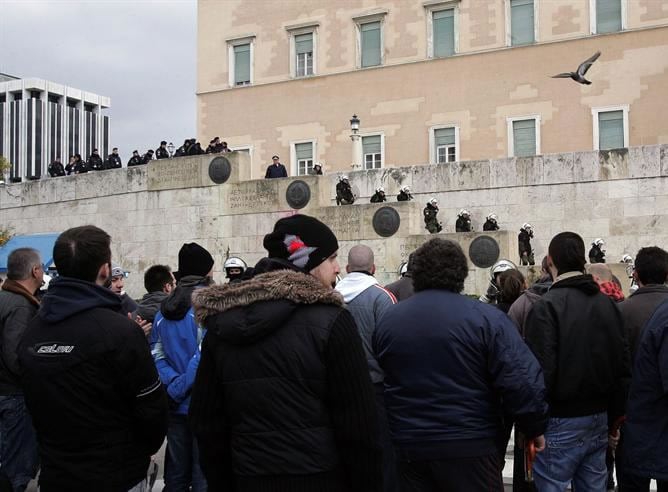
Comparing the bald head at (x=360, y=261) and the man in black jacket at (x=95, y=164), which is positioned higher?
the man in black jacket at (x=95, y=164)

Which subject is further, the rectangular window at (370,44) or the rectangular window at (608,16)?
the rectangular window at (370,44)

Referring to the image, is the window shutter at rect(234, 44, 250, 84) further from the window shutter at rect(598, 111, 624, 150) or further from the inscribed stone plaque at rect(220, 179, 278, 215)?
the window shutter at rect(598, 111, 624, 150)

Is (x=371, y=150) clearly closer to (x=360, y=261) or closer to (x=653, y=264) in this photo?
(x=360, y=261)

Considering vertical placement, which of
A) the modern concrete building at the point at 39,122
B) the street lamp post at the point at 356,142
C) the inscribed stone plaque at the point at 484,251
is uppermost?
the modern concrete building at the point at 39,122

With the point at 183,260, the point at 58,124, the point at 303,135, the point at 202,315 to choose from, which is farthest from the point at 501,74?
the point at 58,124

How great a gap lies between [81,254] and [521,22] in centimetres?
3106

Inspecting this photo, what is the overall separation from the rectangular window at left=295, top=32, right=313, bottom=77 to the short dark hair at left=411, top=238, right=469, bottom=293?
33.1 meters

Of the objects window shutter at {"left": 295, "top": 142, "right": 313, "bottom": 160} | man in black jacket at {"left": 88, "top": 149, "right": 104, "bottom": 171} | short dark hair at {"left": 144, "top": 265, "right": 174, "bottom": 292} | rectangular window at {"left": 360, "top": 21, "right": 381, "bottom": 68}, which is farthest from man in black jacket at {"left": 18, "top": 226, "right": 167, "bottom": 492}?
window shutter at {"left": 295, "top": 142, "right": 313, "bottom": 160}

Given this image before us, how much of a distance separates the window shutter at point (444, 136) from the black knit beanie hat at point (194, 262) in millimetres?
28535

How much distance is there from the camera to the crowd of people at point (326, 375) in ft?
11.2

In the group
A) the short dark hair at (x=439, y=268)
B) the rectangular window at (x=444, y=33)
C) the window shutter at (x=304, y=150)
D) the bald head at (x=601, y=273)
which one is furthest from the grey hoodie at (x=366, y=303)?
the window shutter at (x=304, y=150)

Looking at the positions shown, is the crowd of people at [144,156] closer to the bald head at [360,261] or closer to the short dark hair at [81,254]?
the bald head at [360,261]

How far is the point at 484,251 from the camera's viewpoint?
21234 millimetres

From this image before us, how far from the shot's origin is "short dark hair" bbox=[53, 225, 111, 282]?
4090 mm
